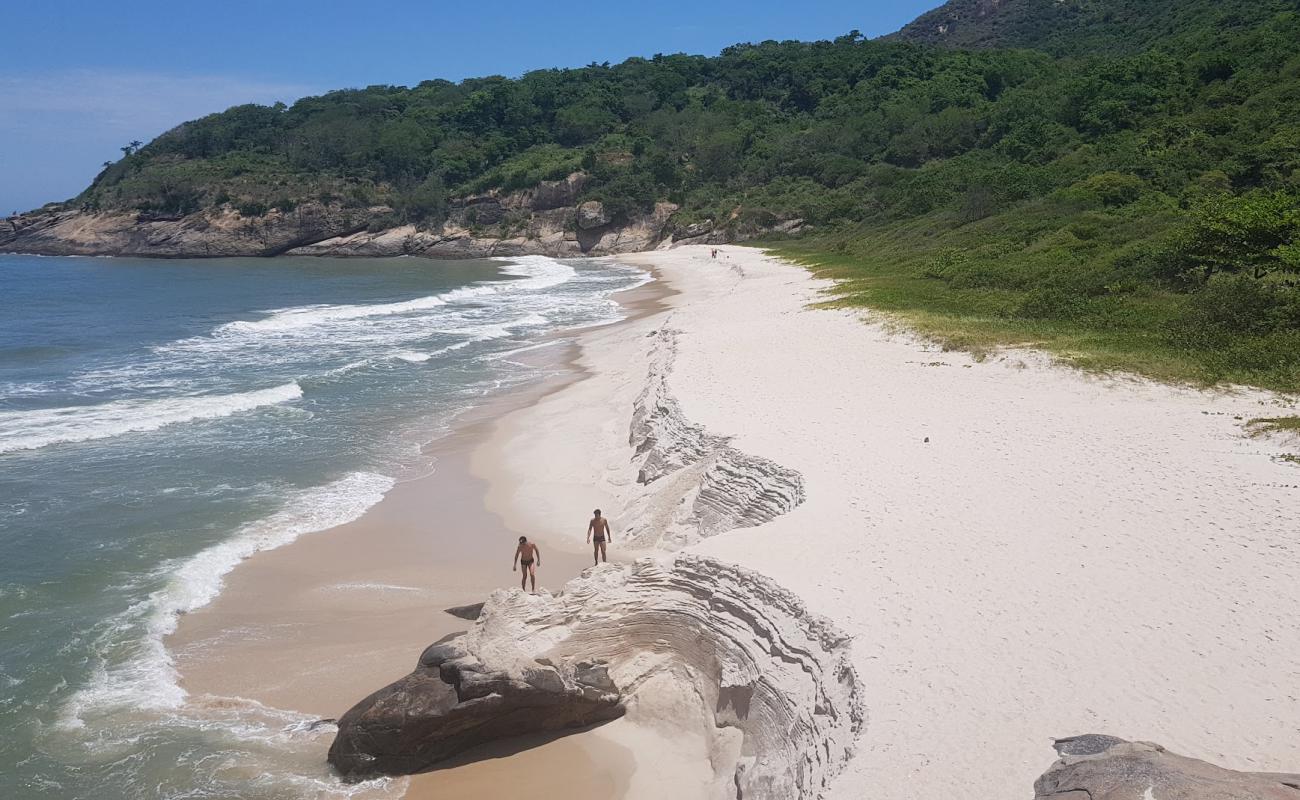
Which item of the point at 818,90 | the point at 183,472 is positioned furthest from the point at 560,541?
the point at 818,90

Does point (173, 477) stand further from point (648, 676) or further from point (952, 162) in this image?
point (952, 162)

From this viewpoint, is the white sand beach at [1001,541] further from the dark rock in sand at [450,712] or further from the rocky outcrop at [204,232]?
the rocky outcrop at [204,232]

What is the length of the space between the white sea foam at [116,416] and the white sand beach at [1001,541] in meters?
8.93

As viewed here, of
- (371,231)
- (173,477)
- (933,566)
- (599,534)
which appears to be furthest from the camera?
(371,231)

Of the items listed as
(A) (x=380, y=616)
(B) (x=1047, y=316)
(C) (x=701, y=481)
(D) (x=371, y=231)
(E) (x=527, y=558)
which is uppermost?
(D) (x=371, y=231)

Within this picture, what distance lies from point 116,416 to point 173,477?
21.5 feet

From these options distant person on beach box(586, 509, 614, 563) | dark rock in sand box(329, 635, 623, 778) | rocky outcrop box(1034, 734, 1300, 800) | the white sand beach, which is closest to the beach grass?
the white sand beach

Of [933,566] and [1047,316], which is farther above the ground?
[1047,316]

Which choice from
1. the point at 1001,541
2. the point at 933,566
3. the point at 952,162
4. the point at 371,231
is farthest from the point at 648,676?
the point at 371,231

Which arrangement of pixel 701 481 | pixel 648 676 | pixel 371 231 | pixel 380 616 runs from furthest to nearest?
1. pixel 371 231
2. pixel 701 481
3. pixel 380 616
4. pixel 648 676

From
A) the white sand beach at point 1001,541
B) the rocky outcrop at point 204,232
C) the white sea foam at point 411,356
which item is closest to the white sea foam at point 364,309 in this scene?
the white sea foam at point 411,356

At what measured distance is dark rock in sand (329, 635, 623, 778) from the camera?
28.5ft

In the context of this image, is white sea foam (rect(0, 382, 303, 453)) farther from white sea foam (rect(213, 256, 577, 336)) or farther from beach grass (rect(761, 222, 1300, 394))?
beach grass (rect(761, 222, 1300, 394))

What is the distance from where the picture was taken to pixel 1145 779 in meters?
5.25
